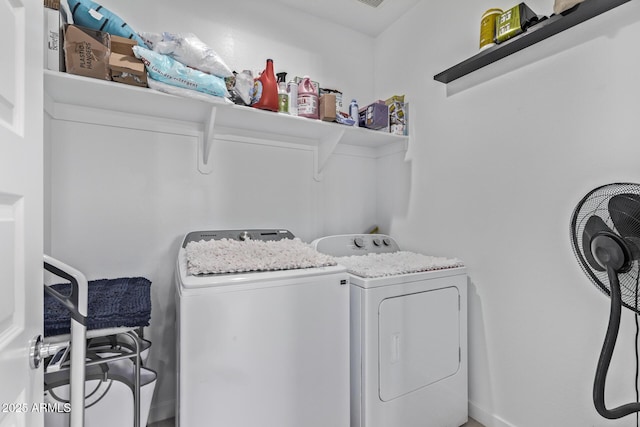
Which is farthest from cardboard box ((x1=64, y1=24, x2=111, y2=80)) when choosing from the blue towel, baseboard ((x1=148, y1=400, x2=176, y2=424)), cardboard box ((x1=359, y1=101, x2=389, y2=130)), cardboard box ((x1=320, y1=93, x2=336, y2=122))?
baseboard ((x1=148, y1=400, x2=176, y2=424))

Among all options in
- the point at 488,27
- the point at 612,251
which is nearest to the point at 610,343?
the point at 612,251

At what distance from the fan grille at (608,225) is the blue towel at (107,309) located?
1644 millimetres

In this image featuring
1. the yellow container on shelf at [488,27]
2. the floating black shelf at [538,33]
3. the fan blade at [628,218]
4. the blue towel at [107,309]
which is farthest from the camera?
the yellow container on shelf at [488,27]

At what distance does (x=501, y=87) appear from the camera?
1.66 meters

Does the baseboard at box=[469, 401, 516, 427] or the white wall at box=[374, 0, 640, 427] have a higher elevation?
the white wall at box=[374, 0, 640, 427]

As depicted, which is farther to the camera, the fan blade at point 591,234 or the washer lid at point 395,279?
the washer lid at point 395,279

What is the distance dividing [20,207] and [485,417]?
2246 millimetres

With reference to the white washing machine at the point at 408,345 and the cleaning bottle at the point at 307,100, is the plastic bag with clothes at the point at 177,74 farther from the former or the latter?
the white washing machine at the point at 408,345

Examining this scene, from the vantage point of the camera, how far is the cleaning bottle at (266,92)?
173 cm

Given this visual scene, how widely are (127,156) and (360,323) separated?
5.14ft

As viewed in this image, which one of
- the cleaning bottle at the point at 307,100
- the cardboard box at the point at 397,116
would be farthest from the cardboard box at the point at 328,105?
the cardboard box at the point at 397,116

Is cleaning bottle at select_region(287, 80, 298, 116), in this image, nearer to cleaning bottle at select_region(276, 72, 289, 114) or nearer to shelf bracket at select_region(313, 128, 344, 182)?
cleaning bottle at select_region(276, 72, 289, 114)

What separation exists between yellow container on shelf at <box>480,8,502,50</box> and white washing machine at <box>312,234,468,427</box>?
3.98 feet

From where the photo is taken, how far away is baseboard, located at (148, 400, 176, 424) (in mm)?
1757
